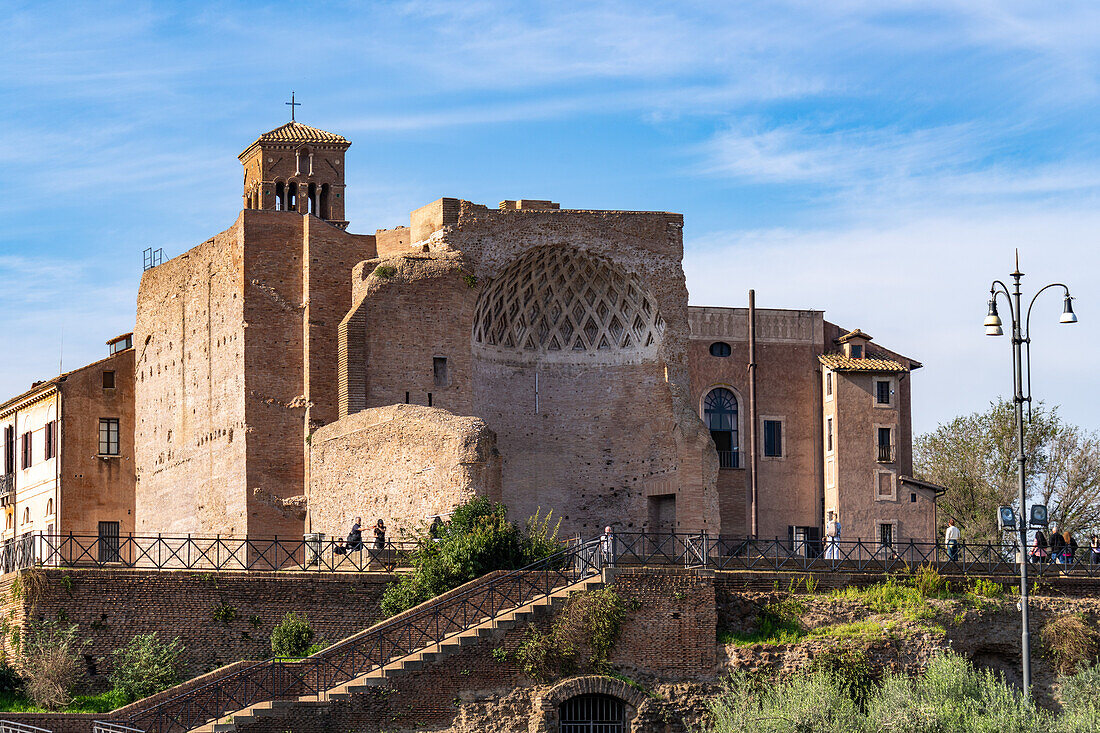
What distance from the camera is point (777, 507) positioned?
49344 mm

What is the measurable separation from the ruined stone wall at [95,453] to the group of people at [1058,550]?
2275 cm

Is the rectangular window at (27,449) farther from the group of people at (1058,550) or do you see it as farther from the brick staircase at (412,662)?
the group of people at (1058,550)

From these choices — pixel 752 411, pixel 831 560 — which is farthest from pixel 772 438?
pixel 831 560

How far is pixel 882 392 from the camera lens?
4956 centimetres

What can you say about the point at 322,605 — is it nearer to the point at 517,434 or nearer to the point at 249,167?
the point at 517,434

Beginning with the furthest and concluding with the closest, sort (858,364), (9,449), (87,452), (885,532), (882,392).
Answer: (9,449), (882,392), (858,364), (885,532), (87,452)

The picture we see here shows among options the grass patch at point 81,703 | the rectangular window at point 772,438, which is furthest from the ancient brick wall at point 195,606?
the rectangular window at point 772,438

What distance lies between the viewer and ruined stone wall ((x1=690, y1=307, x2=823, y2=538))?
49.4 m

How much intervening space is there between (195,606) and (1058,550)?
1788 cm

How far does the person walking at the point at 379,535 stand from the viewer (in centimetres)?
3669

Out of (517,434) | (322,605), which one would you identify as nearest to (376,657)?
(322,605)

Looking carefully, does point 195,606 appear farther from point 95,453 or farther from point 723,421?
point 723,421

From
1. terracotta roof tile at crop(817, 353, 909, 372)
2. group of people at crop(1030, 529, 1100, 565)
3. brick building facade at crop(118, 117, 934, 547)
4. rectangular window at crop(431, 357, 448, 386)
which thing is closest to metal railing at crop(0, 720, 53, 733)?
brick building facade at crop(118, 117, 934, 547)

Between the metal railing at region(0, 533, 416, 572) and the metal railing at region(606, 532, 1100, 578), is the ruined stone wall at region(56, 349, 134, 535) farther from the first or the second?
the metal railing at region(606, 532, 1100, 578)
